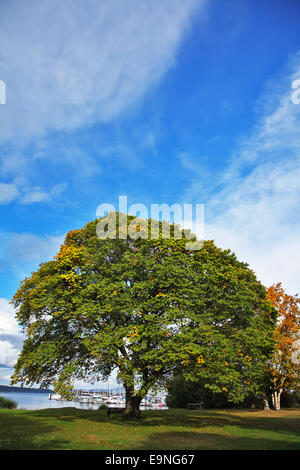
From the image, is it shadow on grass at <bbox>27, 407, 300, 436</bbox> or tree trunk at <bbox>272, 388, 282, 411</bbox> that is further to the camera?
tree trunk at <bbox>272, 388, 282, 411</bbox>

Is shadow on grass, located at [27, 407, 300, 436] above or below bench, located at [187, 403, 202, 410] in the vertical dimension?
above

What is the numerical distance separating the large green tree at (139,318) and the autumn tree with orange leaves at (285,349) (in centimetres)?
1530

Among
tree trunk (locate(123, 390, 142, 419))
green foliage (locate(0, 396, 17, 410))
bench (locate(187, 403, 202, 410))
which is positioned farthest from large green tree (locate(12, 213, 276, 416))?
bench (locate(187, 403, 202, 410))

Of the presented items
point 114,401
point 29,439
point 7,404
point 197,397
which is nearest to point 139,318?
point 29,439

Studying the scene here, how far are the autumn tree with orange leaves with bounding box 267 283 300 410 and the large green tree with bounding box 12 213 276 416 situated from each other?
15301mm

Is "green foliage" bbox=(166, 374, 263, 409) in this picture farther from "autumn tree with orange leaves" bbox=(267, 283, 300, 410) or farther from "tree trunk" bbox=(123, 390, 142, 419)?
"tree trunk" bbox=(123, 390, 142, 419)

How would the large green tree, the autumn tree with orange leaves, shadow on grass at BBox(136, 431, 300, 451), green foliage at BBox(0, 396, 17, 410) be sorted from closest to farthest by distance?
shadow on grass at BBox(136, 431, 300, 451)
the large green tree
green foliage at BBox(0, 396, 17, 410)
the autumn tree with orange leaves

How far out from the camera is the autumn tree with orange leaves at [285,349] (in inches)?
1449

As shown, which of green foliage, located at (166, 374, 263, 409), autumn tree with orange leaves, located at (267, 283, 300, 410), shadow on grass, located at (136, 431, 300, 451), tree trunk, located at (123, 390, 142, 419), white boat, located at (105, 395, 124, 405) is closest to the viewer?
shadow on grass, located at (136, 431, 300, 451)

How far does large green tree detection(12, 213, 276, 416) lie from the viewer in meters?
19.1

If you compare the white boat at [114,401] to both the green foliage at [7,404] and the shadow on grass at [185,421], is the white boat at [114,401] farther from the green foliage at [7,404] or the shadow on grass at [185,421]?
the shadow on grass at [185,421]

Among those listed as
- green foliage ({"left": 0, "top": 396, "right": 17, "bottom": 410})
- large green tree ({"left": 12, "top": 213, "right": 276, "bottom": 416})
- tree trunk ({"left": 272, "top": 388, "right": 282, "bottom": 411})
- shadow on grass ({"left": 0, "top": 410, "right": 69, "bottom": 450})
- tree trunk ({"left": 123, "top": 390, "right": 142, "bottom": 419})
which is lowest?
tree trunk ({"left": 272, "top": 388, "right": 282, "bottom": 411})
